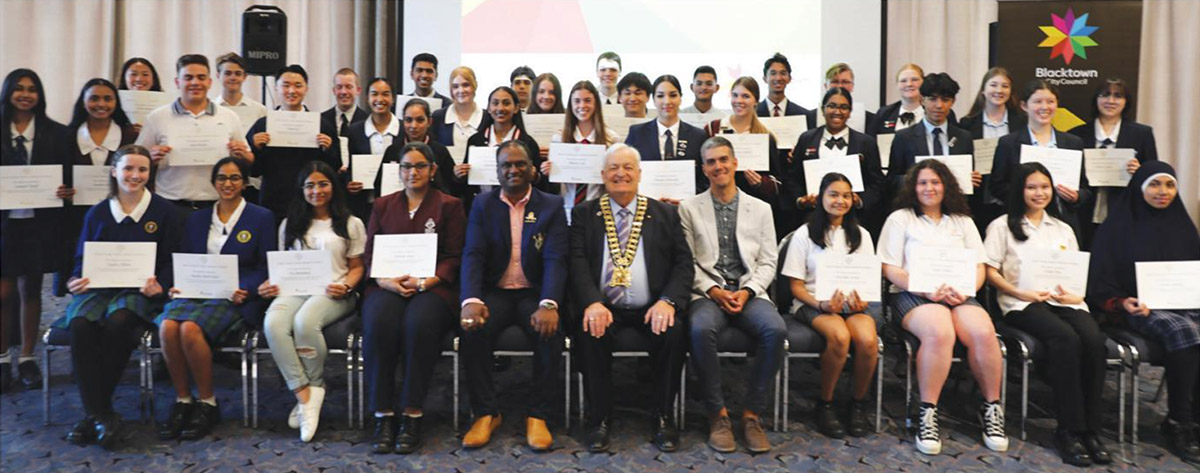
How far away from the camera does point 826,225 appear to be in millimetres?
3945

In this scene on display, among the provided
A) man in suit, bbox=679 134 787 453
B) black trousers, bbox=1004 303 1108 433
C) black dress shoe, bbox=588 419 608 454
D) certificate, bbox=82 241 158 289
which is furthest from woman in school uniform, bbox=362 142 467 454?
black trousers, bbox=1004 303 1108 433

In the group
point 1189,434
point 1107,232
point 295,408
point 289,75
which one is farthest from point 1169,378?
point 289,75

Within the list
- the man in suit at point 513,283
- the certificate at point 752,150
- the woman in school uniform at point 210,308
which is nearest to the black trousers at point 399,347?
the man in suit at point 513,283

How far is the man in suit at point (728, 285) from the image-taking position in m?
3.54

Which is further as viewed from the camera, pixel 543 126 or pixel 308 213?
pixel 543 126

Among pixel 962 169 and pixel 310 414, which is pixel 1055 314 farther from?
pixel 310 414

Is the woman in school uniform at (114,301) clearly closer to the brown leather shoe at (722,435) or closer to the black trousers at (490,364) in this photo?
the black trousers at (490,364)

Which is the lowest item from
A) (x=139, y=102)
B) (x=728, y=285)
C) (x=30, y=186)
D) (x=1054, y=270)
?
(x=728, y=285)

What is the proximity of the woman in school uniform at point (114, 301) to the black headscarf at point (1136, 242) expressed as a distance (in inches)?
186

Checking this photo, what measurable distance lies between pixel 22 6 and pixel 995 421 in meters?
8.96

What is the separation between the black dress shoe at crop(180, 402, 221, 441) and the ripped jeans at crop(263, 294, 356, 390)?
15.8 inches

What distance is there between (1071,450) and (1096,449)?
0.11 m

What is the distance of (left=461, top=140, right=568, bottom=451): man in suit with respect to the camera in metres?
3.57

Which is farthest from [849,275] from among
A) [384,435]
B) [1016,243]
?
[384,435]
